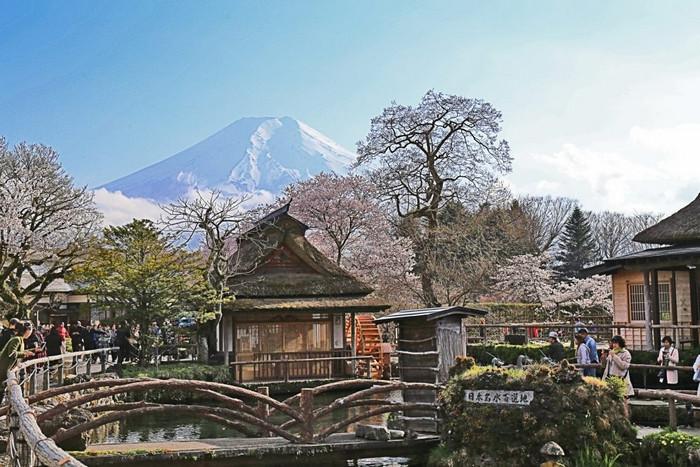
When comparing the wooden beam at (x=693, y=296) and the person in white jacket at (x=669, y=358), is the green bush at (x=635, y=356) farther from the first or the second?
the wooden beam at (x=693, y=296)

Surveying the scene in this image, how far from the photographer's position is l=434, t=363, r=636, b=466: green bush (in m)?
11.4

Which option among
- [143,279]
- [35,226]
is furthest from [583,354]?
[35,226]

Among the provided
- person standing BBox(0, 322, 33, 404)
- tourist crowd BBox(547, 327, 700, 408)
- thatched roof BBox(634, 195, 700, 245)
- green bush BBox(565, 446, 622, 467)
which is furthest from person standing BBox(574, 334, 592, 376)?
person standing BBox(0, 322, 33, 404)

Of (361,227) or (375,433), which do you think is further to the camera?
(361,227)

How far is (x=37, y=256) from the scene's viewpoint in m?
31.4

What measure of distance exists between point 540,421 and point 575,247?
42892 mm

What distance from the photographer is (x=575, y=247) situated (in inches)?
2077

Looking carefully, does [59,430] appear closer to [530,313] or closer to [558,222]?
[530,313]

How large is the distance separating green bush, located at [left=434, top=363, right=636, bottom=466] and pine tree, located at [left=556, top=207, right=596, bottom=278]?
4135cm

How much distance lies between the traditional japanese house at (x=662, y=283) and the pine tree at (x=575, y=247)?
90.3 feet

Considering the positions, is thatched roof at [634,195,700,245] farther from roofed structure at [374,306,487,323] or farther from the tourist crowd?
roofed structure at [374,306,487,323]

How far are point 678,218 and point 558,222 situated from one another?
32.0m

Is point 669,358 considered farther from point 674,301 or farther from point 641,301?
point 641,301

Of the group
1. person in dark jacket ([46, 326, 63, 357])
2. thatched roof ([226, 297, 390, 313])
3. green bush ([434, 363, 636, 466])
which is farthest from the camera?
thatched roof ([226, 297, 390, 313])
